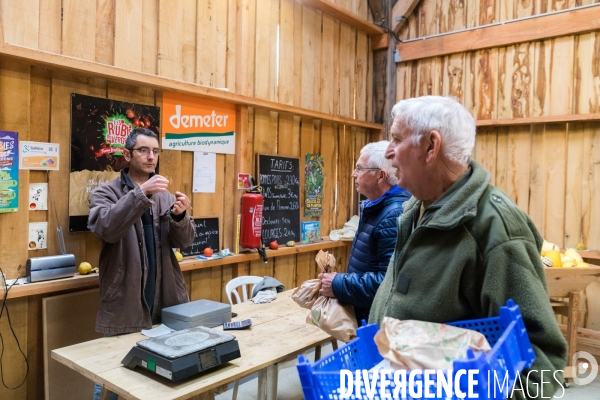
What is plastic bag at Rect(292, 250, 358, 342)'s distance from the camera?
2.11 metres

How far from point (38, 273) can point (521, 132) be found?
4.62 metres

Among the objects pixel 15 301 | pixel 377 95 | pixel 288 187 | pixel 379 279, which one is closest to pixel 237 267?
pixel 288 187

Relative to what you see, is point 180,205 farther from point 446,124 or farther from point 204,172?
point 446,124

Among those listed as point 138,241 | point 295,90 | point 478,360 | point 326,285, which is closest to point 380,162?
point 326,285

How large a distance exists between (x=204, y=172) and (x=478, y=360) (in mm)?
3241

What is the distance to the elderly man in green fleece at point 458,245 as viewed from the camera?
1.04m

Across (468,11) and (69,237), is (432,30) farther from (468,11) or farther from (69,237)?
(69,237)

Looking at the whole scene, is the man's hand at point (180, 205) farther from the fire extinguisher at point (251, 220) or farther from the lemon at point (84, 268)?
the fire extinguisher at point (251, 220)

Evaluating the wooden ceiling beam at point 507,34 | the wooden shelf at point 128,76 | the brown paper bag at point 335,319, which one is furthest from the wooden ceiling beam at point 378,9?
the brown paper bag at point 335,319

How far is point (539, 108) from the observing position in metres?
4.70

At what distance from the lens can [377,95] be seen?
577cm

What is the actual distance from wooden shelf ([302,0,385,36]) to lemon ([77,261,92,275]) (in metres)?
3.38

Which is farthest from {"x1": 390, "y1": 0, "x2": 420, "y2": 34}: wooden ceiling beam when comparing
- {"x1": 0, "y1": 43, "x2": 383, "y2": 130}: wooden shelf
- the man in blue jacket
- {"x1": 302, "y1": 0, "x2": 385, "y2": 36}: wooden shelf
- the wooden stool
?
the man in blue jacket

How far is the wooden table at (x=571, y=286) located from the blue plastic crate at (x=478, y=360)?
122 inches
